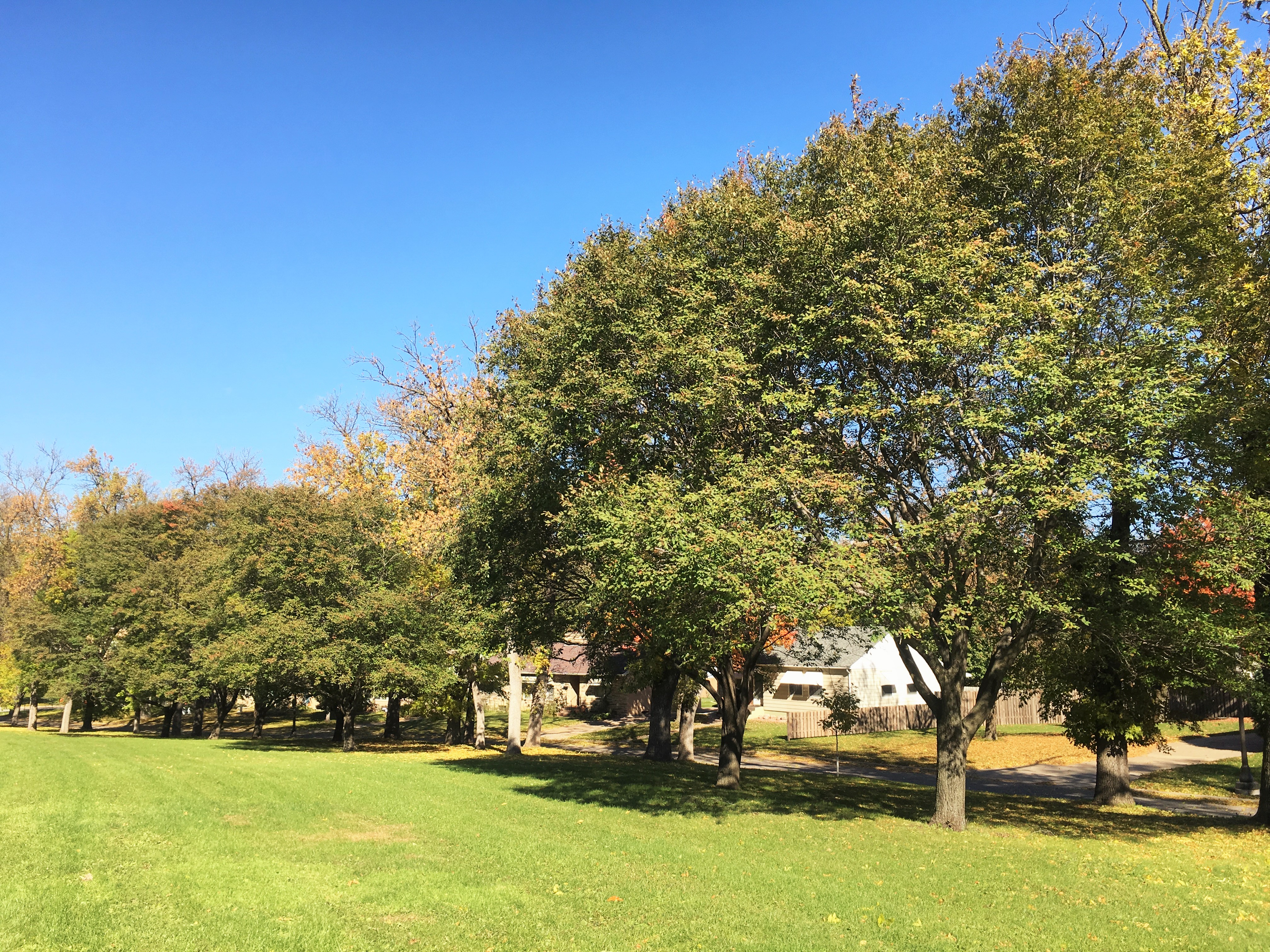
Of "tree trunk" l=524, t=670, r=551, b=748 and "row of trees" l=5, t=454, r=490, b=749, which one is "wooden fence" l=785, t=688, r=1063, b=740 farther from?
"row of trees" l=5, t=454, r=490, b=749

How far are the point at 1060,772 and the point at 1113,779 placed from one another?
8991 mm

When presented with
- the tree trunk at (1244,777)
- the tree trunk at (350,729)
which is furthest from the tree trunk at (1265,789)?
the tree trunk at (350,729)

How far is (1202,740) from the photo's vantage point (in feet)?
117

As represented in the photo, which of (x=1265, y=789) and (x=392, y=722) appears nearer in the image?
(x=1265, y=789)

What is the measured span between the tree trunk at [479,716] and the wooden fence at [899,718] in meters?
15.7

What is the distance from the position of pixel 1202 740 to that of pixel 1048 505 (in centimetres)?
3145

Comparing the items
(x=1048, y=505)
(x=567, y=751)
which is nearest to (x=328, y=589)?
(x=567, y=751)

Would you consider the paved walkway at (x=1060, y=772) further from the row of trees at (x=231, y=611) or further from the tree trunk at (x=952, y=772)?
the row of trees at (x=231, y=611)

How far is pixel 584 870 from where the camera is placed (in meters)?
11.3

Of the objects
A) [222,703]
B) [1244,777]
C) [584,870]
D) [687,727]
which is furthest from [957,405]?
[222,703]

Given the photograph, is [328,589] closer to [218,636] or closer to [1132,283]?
[218,636]

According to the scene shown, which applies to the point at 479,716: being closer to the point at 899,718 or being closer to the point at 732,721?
the point at 732,721

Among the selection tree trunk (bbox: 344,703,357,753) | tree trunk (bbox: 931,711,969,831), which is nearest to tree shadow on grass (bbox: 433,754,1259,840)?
tree trunk (bbox: 931,711,969,831)

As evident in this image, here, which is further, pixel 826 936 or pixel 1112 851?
pixel 1112 851
